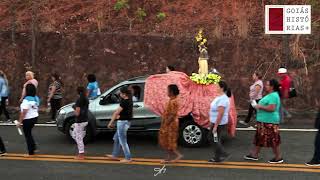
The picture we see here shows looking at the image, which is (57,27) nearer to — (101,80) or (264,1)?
(101,80)

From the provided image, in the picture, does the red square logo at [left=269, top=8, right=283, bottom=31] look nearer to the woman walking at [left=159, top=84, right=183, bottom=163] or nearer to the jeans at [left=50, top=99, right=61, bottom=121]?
the jeans at [left=50, top=99, right=61, bottom=121]

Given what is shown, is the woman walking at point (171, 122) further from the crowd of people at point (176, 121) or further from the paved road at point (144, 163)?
the paved road at point (144, 163)

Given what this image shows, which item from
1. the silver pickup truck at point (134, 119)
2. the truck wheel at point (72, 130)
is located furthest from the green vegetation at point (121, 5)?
the truck wheel at point (72, 130)

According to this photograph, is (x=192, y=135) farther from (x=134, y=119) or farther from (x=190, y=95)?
(x=134, y=119)

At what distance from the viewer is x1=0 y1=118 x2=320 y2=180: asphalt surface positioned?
9172 mm

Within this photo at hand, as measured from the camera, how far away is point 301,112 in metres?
16.4

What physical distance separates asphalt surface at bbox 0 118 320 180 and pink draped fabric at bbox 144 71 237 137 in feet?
2.48

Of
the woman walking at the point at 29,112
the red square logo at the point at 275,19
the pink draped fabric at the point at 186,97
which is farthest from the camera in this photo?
the red square logo at the point at 275,19

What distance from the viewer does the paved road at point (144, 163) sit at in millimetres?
9164

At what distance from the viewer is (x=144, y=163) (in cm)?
1014

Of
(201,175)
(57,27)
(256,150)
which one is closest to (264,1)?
(57,27)

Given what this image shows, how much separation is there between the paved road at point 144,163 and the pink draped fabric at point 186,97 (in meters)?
0.76

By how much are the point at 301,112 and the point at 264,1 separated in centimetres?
729

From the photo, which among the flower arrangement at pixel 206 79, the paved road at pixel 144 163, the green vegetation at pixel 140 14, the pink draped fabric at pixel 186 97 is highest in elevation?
the green vegetation at pixel 140 14
